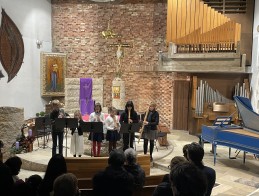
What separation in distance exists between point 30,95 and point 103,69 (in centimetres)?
298

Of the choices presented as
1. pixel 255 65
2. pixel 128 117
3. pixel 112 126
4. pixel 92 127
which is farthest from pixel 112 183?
pixel 255 65

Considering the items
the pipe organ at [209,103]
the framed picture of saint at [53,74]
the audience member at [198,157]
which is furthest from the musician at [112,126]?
the framed picture of saint at [53,74]

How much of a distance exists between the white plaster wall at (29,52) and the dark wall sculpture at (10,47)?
177 mm

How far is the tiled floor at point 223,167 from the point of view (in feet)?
20.5

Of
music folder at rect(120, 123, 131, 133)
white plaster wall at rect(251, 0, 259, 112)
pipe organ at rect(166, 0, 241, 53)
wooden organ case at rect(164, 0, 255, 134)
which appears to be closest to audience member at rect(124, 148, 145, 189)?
music folder at rect(120, 123, 131, 133)

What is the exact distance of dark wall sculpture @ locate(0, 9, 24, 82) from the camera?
10.3m

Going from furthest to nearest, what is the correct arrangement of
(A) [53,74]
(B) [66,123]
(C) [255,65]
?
1. (A) [53,74]
2. (C) [255,65]
3. (B) [66,123]

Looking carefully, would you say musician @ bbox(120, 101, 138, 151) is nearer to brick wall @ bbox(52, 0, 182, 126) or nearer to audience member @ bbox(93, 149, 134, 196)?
audience member @ bbox(93, 149, 134, 196)

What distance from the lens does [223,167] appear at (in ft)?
25.0

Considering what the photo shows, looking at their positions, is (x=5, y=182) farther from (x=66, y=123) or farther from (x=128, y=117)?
(x=128, y=117)

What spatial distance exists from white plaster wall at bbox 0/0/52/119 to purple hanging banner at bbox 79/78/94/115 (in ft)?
5.41

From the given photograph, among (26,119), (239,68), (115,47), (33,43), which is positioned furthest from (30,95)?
(239,68)

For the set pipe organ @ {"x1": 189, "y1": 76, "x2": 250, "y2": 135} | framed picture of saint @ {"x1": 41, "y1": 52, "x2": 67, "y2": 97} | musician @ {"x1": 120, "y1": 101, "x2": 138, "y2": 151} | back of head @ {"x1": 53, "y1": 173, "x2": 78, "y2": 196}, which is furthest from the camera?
framed picture of saint @ {"x1": 41, "y1": 52, "x2": 67, "y2": 97}

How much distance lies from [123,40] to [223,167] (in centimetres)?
666
